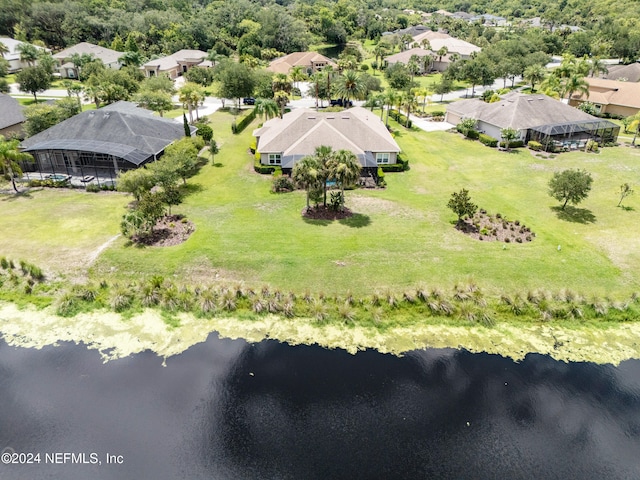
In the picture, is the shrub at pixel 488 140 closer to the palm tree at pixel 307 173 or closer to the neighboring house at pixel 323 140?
the neighboring house at pixel 323 140

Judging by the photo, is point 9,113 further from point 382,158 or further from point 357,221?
point 357,221

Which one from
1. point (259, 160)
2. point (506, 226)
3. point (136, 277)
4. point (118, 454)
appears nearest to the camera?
point (118, 454)

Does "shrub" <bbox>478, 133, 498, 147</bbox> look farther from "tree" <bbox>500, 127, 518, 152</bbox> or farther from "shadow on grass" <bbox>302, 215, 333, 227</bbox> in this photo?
"shadow on grass" <bbox>302, 215, 333, 227</bbox>

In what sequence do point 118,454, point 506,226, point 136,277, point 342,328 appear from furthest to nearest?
point 506,226 → point 136,277 → point 342,328 → point 118,454

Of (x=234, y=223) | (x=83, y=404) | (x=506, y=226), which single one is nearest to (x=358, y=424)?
(x=83, y=404)

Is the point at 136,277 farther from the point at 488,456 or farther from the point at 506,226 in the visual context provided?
the point at 506,226

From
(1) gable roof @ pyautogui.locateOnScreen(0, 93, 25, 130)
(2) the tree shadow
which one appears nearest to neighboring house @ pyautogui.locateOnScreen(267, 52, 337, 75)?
(1) gable roof @ pyautogui.locateOnScreen(0, 93, 25, 130)

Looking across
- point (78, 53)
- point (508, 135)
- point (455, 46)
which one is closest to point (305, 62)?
point (455, 46)
